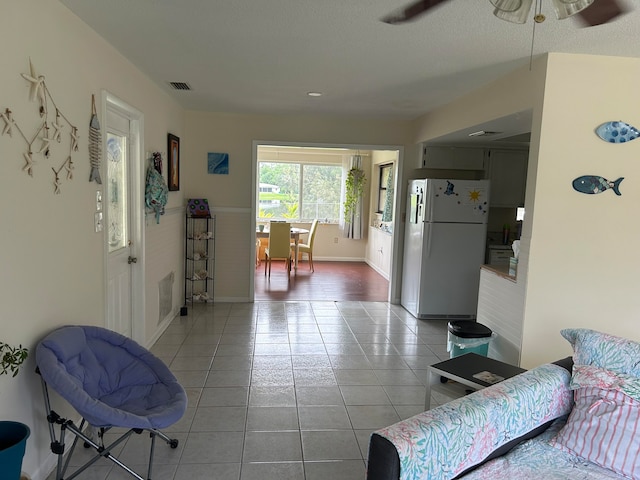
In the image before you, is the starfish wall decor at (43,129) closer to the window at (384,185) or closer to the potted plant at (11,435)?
the potted plant at (11,435)

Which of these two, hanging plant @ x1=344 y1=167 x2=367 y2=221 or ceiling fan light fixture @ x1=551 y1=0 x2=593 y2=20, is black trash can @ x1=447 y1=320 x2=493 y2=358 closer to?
ceiling fan light fixture @ x1=551 y1=0 x2=593 y2=20

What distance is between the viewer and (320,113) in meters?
5.23

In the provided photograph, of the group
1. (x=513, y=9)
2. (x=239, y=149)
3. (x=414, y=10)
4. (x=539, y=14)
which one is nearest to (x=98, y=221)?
(x=414, y=10)

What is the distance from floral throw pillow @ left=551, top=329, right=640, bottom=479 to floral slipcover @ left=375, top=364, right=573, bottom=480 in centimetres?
10

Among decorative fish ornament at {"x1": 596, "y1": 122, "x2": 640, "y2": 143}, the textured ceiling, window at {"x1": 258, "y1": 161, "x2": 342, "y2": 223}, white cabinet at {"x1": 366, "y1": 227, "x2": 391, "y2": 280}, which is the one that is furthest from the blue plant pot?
window at {"x1": 258, "y1": 161, "x2": 342, "y2": 223}

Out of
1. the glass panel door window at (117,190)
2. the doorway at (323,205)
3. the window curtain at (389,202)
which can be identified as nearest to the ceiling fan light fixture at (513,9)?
the glass panel door window at (117,190)

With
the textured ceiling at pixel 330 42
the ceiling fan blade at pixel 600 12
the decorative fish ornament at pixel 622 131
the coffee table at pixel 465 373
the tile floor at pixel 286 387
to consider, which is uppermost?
the textured ceiling at pixel 330 42

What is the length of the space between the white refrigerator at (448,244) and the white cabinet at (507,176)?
1.50 ft

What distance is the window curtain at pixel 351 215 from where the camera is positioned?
28.3 feet

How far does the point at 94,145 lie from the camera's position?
2666 millimetres

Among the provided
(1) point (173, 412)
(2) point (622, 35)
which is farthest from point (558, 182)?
(1) point (173, 412)

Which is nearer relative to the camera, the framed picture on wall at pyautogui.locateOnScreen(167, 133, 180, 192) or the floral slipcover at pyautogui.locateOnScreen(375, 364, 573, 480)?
the floral slipcover at pyautogui.locateOnScreen(375, 364, 573, 480)

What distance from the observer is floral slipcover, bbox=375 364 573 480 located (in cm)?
149

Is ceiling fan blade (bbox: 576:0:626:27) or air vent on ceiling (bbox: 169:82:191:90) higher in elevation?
air vent on ceiling (bbox: 169:82:191:90)
